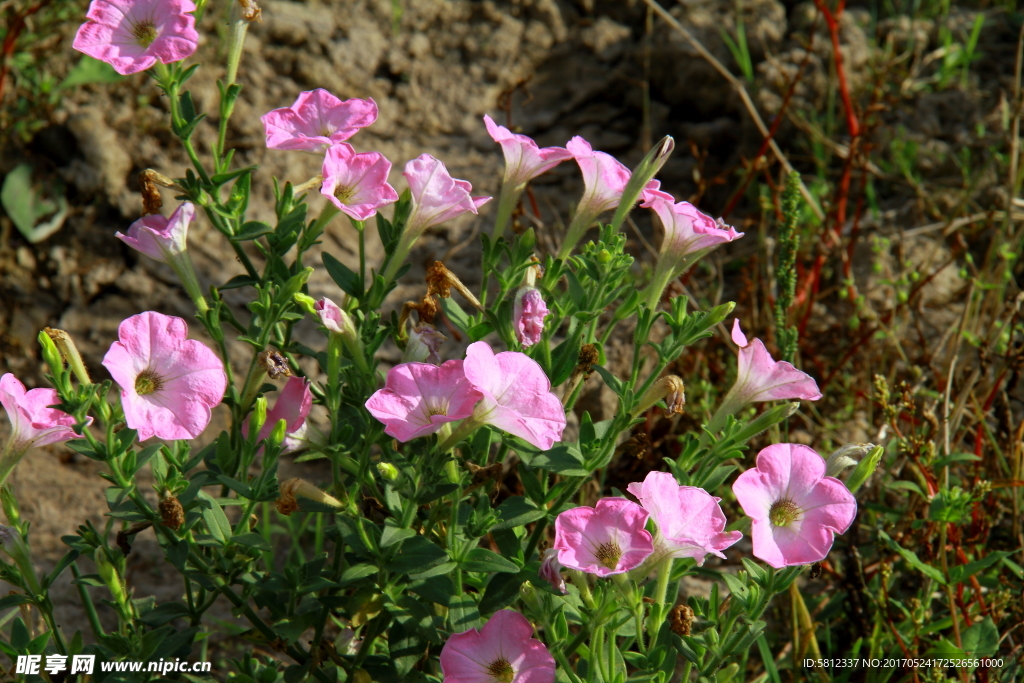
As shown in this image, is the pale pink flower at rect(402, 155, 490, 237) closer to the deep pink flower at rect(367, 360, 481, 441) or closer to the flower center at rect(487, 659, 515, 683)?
the deep pink flower at rect(367, 360, 481, 441)

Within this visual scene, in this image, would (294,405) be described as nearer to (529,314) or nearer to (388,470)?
(388,470)

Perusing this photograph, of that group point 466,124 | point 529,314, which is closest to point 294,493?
point 529,314

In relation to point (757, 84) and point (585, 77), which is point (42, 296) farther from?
point (757, 84)

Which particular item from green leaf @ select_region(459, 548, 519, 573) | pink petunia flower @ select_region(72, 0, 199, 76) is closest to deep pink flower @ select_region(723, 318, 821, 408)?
green leaf @ select_region(459, 548, 519, 573)

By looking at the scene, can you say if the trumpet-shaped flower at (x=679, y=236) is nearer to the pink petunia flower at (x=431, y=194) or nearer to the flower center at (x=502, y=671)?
the pink petunia flower at (x=431, y=194)

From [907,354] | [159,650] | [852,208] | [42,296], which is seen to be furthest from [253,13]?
[852,208]

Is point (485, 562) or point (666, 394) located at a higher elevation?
point (666, 394)
